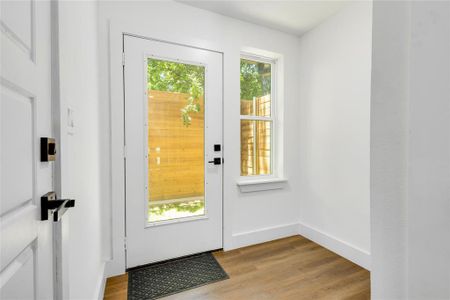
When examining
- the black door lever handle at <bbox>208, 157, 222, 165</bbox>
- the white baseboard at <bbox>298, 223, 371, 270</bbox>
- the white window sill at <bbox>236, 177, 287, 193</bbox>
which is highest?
the black door lever handle at <bbox>208, 157, 222, 165</bbox>

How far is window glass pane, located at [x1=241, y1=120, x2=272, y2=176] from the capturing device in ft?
8.46

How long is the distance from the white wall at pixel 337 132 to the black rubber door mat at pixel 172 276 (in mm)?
1297

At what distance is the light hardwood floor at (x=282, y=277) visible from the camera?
168cm

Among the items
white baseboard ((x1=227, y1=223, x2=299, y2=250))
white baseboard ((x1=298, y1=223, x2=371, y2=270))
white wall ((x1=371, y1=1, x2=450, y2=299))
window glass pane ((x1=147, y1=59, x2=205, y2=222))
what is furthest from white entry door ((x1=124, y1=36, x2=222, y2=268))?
white wall ((x1=371, y1=1, x2=450, y2=299))

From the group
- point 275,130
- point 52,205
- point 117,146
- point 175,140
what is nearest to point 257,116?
point 275,130

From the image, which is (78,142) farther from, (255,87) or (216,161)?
(255,87)

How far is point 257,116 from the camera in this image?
8.70 feet

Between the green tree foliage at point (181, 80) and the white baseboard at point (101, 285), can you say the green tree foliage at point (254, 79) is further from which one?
the white baseboard at point (101, 285)

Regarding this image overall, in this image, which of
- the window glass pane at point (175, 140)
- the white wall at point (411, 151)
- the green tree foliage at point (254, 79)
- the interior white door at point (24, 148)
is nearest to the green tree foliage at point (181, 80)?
the window glass pane at point (175, 140)

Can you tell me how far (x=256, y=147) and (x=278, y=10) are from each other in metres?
1.47

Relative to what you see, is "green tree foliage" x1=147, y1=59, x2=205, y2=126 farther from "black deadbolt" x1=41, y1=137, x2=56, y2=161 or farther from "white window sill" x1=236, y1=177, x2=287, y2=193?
"black deadbolt" x1=41, y1=137, x2=56, y2=161

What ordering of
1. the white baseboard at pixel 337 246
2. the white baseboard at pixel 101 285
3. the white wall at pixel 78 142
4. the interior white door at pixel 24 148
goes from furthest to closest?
the white baseboard at pixel 337 246 → the white baseboard at pixel 101 285 → the white wall at pixel 78 142 → the interior white door at pixel 24 148

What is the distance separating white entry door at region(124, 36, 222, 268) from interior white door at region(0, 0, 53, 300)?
4.09 ft

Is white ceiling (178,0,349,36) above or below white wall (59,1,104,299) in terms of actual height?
above
